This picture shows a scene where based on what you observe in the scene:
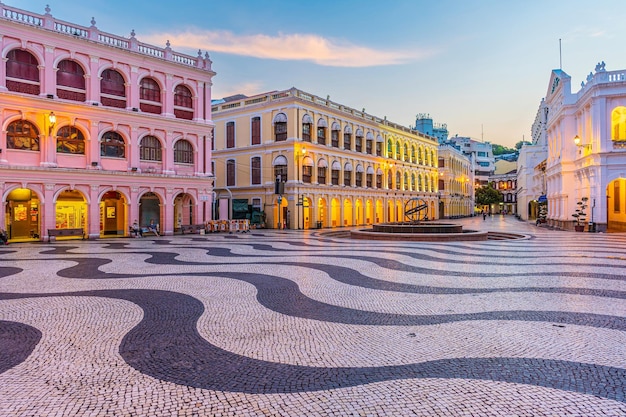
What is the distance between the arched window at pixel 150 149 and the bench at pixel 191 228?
583cm

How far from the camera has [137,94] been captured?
104ft

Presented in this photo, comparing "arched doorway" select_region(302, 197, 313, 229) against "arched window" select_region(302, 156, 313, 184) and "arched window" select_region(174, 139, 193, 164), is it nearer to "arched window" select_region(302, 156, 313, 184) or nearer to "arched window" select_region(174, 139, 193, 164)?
"arched window" select_region(302, 156, 313, 184)

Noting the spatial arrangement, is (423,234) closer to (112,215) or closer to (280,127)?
(280,127)

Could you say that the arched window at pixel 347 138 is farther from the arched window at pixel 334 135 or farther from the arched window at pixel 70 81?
the arched window at pixel 70 81

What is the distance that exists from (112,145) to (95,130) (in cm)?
159

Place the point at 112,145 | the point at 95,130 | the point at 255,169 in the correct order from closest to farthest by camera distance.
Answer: the point at 95,130 < the point at 112,145 < the point at 255,169

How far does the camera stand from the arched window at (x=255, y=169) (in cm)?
4462

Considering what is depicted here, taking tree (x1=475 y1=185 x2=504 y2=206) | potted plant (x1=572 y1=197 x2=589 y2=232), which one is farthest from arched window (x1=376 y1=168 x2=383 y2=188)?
tree (x1=475 y1=185 x2=504 y2=206)

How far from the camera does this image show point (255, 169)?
147 ft

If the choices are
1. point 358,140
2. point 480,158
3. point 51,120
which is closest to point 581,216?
point 358,140

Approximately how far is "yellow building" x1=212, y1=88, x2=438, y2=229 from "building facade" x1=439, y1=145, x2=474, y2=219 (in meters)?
24.4

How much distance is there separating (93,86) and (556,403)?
107 ft

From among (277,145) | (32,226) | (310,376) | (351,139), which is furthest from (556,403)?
(351,139)

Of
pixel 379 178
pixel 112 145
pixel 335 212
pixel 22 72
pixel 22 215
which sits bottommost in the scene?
pixel 335 212
